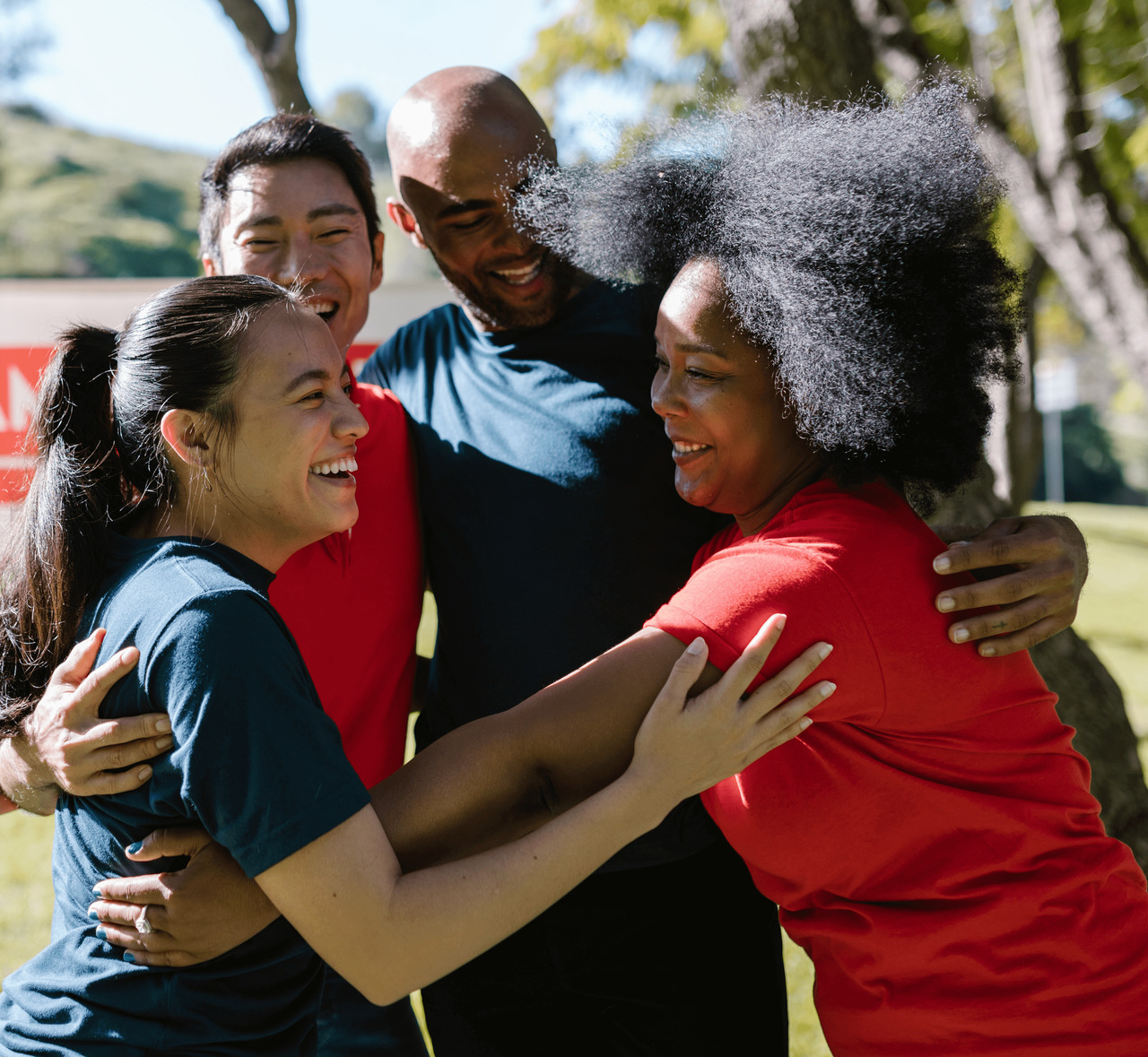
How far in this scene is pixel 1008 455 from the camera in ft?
17.1

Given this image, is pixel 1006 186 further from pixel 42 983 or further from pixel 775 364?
pixel 42 983

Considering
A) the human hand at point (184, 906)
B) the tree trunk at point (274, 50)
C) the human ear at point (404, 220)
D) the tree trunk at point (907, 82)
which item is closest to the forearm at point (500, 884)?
the human hand at point (184, 906)

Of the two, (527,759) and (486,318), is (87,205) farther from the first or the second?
(527,759)

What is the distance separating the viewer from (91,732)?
1.58 meters

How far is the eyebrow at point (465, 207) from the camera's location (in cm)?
271

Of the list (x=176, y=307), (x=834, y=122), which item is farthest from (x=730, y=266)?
(x=176, y=307)

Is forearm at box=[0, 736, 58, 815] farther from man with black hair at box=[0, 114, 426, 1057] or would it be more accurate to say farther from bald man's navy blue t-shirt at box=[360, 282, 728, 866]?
bald man's navy blue t-shirt at box=[360, 282, 728, 866]

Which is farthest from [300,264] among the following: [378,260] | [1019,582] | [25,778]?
[1019,582]

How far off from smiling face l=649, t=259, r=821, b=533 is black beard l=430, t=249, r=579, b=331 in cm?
65

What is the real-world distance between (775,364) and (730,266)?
0.23m

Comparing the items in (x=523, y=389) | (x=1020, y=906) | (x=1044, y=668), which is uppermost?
(x=523, y=389)

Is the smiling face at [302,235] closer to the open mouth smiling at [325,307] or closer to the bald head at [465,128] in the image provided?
the open mouth smiling at [325,307]

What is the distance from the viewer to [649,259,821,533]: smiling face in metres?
2.01

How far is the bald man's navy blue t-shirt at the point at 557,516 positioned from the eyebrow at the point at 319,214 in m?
0.56
